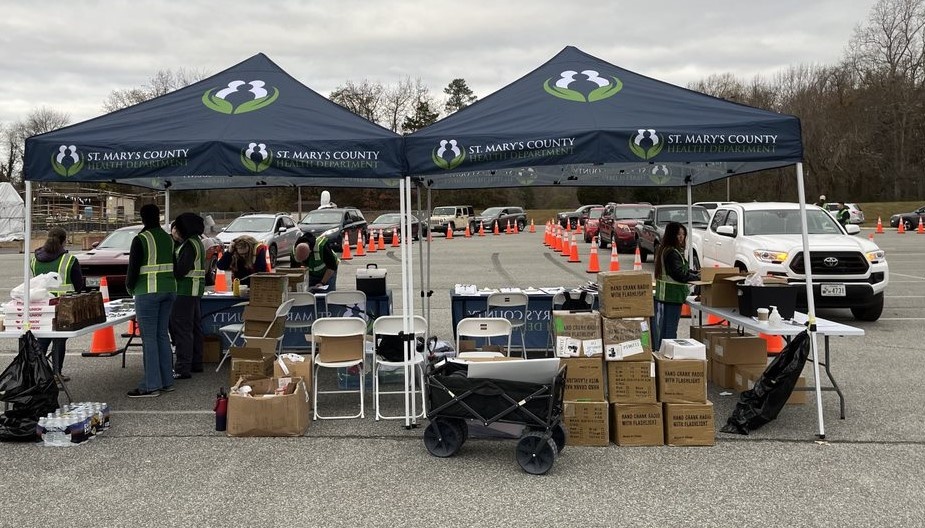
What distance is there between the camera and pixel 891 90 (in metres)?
61.4

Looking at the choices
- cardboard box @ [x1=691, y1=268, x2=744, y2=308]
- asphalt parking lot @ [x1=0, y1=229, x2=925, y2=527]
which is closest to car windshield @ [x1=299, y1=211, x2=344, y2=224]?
asphalt parking lot @ [x1=0, y1=229, x2=925, y2=527]

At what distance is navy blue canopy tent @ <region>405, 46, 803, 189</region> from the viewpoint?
5.57 m

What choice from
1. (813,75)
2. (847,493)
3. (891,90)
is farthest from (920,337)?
Result: (813,75)

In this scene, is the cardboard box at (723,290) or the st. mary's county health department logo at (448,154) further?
the cardboard box at (723,290)

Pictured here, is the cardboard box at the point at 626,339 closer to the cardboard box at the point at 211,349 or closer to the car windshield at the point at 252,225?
the cardboard box at the point at 211,349

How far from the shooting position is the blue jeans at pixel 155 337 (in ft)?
21.7

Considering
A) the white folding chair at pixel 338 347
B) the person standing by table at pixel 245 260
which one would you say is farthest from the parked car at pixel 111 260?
the white folding chair at pixel 338 347

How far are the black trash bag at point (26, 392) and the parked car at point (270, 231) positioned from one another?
45.5 ft

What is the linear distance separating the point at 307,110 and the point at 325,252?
2.82 metres

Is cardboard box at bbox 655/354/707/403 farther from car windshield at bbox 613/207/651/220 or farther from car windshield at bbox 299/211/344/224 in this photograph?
car windshield at bbox 299/211/344/224

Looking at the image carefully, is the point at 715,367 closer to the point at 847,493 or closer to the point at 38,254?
the point at 847,493

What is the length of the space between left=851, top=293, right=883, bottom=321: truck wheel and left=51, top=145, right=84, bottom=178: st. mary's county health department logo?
406 inches

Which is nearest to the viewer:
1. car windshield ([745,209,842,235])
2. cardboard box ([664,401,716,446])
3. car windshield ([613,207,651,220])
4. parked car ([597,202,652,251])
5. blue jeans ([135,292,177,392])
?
cardboard box ([664,401,716,446])

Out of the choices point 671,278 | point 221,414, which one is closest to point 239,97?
point 221,414
